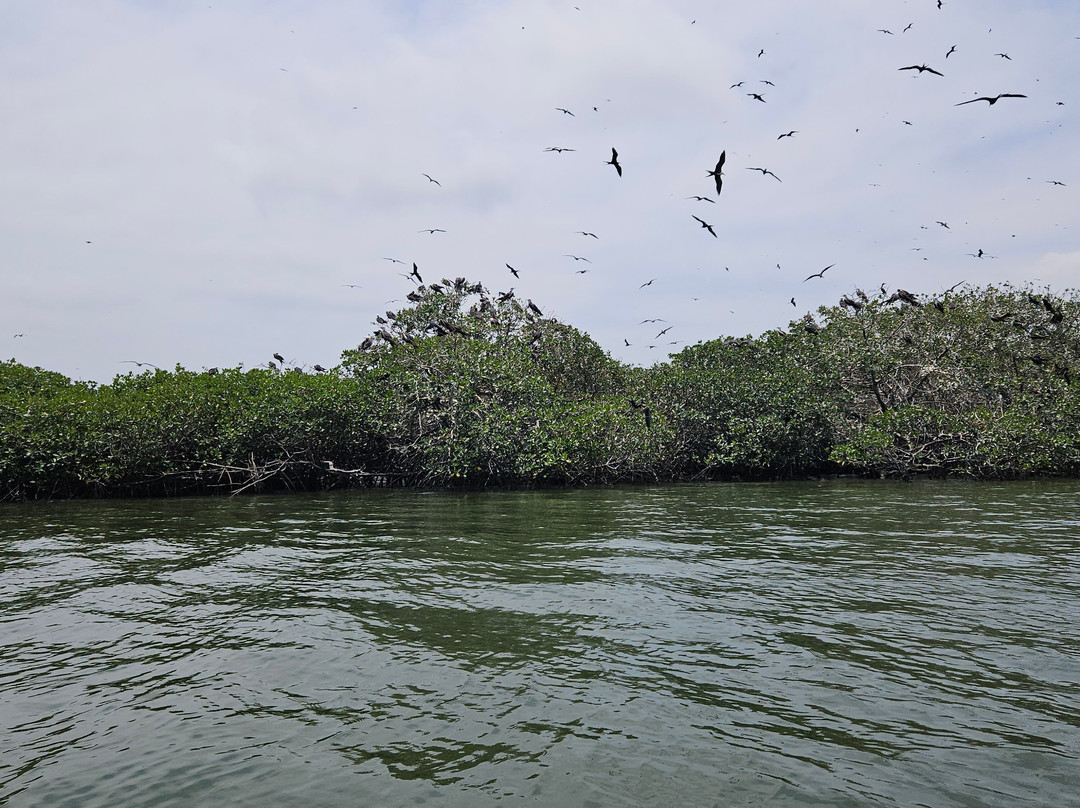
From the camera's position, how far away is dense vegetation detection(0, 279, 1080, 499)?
22.5 metres

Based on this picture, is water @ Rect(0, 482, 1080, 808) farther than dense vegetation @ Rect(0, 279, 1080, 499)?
No

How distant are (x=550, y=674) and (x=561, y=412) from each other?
19.0 metres

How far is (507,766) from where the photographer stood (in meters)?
3.82

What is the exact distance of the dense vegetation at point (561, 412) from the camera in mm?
22469

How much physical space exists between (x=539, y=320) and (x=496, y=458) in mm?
10050

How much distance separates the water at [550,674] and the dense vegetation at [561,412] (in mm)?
11934

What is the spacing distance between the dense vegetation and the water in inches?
470

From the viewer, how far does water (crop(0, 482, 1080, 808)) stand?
3.69 metres

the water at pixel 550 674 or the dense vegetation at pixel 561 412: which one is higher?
the dense vegetation at pixel 561 412

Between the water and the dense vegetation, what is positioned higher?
the dense vegetation

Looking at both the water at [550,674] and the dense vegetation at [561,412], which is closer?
the water at [550,674]

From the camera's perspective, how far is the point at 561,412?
24.2 meters

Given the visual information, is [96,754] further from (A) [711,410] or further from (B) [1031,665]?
(A) [711,410]

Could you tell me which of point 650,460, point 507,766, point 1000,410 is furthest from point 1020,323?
point 507,766
